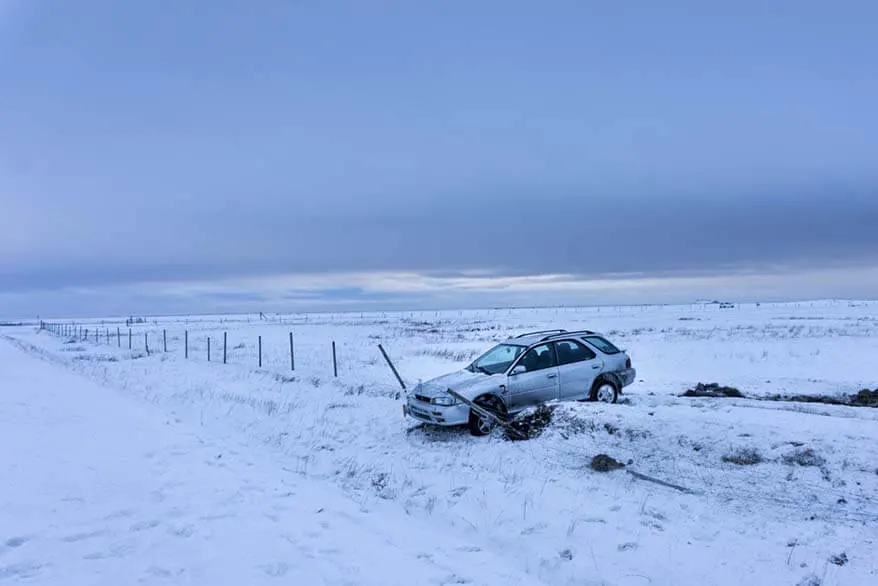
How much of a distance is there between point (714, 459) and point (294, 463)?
6.33 metres

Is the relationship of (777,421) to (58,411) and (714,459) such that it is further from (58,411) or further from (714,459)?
(58,411)

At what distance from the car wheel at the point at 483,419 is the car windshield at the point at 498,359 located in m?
0.80

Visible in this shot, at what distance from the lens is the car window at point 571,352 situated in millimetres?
12422

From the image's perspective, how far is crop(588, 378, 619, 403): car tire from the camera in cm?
1270

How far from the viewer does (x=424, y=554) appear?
5.92m

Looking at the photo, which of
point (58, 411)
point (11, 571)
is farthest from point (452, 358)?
point (11, 571)

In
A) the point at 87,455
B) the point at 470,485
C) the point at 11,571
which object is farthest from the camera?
the point at 87,455

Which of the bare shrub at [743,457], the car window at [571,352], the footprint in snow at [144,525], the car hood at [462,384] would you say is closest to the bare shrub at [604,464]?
the bare shrub at [743,457]

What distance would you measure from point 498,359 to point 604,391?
96.1 inches

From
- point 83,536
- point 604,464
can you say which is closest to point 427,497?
point 604,464

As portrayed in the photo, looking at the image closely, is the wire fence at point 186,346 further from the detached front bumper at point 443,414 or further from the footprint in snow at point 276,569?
the footprint in snow at point 276,569

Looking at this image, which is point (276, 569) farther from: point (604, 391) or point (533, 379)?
point (604, 391)

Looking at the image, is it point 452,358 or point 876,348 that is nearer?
point 876,348

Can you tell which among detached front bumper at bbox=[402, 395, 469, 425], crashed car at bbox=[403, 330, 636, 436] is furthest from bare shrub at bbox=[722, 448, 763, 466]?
detached front bumper at bbox=[402, 395, 469, 425]
